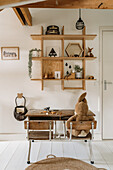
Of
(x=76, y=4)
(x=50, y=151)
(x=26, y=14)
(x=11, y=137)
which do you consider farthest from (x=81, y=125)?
(x=26, y=14)

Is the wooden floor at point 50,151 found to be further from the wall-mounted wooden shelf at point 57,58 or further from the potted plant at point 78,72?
the potted plant at point 78,72

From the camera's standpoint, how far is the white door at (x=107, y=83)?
140 inches

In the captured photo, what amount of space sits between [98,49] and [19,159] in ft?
8.08

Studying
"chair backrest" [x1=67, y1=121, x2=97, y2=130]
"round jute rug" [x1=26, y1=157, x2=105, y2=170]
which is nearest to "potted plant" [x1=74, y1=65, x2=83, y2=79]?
"chair backrest" [x1=67, y1=121, x2=97, y2=130]

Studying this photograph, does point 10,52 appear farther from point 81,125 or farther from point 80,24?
point 81,125

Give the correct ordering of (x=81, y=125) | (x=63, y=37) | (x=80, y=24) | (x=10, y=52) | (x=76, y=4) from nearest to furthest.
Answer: (x=76, y=4) < (x=81, y=125) < (x=80, y=24) < (x=63, y=37) < (x=10, y=52)

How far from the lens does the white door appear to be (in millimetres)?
3549

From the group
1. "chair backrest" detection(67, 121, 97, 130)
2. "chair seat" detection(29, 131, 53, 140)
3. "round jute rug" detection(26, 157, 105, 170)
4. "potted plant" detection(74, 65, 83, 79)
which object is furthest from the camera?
"potted plant" detection(74, 65, 83, 79)

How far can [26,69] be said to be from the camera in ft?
11.7

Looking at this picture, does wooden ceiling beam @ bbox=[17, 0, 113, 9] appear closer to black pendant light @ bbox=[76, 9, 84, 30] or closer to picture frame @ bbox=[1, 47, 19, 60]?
black pendant light @ bbox=[76, 9, 84, 30]

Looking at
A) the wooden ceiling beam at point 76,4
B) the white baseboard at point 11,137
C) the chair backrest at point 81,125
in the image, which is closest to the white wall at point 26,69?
the white baseboard at point 11,137

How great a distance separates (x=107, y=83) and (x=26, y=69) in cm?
165

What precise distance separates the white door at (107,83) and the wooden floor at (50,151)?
0.30 meters

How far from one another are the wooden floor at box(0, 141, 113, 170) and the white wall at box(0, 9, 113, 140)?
0.39m
